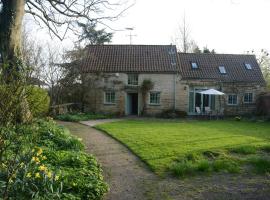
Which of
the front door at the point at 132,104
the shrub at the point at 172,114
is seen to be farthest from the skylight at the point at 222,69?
the front door at the point at 132,104

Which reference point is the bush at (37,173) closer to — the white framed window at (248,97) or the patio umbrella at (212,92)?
the patio umbrella at (212,92)

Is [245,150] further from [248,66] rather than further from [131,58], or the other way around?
[248,66]

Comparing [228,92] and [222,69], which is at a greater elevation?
[222,69]

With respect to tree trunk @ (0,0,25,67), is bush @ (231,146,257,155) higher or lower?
lower

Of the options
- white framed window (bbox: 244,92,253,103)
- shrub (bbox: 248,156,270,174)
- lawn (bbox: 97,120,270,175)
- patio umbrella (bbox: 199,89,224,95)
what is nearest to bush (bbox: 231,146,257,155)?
lawn (bbox: 97,120,270,175)

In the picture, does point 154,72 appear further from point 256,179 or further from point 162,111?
point 256,179

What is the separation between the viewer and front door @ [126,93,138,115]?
28.6 m

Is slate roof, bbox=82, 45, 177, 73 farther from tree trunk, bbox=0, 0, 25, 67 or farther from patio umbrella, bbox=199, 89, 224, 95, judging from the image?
tree trunk, bbox=0, 0, 25, 67

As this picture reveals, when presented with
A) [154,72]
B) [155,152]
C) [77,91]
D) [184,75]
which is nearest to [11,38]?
[155,152]

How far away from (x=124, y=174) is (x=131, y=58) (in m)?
22.1

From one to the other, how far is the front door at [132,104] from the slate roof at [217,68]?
493 cm

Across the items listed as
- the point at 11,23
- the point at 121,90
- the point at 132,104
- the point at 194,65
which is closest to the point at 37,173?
the point at 11,23

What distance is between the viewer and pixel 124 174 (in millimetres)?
8227

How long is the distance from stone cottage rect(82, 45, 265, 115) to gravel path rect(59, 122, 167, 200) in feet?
52.0
